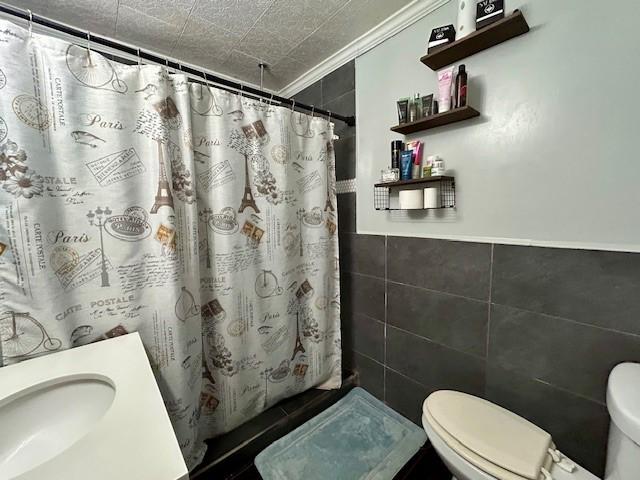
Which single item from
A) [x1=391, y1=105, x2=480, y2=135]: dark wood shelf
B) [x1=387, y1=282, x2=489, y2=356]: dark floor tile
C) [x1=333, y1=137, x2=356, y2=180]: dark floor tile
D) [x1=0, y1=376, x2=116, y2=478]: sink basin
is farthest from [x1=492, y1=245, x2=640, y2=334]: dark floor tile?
[x1=0, y1=376, x2=116, y2=478]: sink basin

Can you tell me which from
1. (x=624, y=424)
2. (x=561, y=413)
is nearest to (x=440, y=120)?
(x=624, y=424)

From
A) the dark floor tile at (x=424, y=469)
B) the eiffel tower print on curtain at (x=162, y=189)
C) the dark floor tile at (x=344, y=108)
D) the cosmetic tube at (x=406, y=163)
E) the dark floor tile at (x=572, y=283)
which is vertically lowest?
the dark floor tile at (x=424, y=469)

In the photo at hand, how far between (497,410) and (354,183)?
1.30m

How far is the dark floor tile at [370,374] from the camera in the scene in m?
1.63

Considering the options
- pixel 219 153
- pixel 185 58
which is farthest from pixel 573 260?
pixel 185 58

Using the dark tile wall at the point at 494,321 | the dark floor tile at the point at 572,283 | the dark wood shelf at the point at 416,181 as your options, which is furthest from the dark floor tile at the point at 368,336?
the dark wood shelf at the point at 416,181

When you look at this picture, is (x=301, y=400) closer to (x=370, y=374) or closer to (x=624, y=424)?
(x=370, y=374)

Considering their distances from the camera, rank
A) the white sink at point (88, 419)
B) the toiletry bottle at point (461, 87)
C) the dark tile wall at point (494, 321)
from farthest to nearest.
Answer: the toiletry bottle at point (461, 87), the dark tile wall at point (494, 321), the white sink at point (88, 419)

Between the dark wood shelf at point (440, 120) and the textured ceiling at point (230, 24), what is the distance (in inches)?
22.9

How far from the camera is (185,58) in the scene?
163 centimetres

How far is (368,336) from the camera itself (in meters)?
1.67

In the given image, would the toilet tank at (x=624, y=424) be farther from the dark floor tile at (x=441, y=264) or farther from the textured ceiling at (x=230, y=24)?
the textured ceiling at (x=230, y=24)

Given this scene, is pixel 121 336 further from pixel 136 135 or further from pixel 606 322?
pixel 606 322

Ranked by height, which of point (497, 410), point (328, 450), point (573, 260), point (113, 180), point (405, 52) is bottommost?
point (328, 450)
